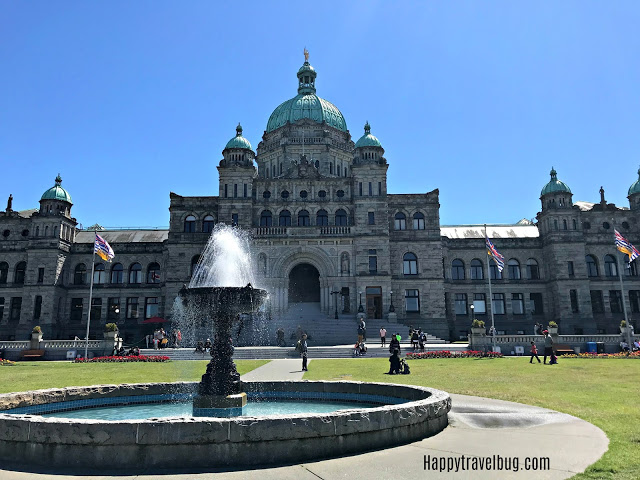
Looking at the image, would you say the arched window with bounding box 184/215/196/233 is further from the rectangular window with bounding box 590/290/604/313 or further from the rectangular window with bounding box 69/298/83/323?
the rectangular window with bounding box 590/290/604/313

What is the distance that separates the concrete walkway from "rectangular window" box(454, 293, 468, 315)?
4867cm

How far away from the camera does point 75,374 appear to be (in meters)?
25.0

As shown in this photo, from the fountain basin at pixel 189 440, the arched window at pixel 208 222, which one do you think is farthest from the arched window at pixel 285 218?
the fountain basin at pixel 189 440

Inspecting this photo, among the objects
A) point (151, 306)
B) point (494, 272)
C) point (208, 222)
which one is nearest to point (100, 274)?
point (151, 306)

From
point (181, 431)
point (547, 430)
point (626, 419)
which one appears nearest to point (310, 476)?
point (181, 431)

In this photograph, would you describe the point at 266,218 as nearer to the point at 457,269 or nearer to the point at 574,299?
the point at 457,269

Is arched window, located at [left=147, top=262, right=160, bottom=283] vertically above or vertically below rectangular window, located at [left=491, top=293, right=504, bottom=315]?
above

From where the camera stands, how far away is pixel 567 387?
17734 millimetres

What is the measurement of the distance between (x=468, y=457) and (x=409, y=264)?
48.1 metres

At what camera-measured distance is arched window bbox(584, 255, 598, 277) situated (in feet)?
189

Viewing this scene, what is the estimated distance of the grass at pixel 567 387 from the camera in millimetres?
8359

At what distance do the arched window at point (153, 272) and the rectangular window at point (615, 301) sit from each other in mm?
52919

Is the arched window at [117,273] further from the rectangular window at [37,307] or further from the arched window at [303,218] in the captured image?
the arched window at [303,218]

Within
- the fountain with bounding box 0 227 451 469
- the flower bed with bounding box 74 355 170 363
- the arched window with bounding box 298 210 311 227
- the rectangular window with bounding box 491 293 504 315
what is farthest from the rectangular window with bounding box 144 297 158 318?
the fountain with bounding box 0 227 451 469
